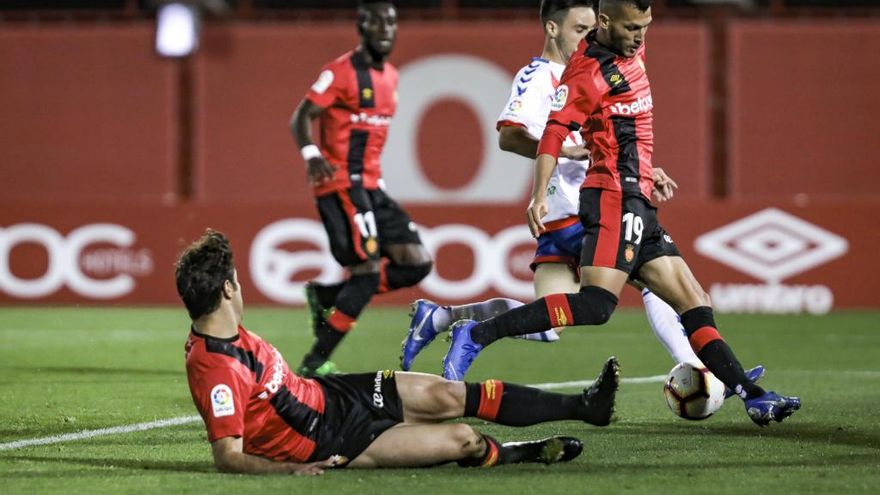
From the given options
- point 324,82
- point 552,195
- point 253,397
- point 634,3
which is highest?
point 634,3

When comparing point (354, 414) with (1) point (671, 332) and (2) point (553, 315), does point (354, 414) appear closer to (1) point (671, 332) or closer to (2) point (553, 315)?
(2) point (553, 315)

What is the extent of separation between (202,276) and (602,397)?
1595mm

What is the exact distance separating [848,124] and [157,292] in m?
8.11

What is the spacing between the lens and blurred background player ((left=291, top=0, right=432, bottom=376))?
9500mm

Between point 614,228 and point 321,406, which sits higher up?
point 614,228

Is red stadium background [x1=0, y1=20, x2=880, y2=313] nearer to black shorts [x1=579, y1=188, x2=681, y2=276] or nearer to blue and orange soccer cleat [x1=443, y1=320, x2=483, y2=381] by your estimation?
blue and orange soccer cleat [x1=443, y1=320, x2=483, y2=381]

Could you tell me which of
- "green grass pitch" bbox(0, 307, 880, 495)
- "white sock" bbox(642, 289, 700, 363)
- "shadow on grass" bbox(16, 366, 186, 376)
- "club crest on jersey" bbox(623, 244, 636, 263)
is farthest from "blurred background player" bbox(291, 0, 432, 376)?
"club crest on jersey" bbox(623, 244, 636, 263)

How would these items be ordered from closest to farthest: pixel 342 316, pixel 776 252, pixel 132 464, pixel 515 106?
1. pixel 132 464
2. pixel 515 106
3. pixel 342 316
4. pixel 776 252

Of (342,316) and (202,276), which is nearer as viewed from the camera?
(202,276)

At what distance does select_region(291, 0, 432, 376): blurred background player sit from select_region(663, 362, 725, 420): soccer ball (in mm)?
2883

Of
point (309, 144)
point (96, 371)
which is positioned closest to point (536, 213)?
point (309, 144)

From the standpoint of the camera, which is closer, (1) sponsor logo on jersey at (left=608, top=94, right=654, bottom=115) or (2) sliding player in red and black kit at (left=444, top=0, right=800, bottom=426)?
(2) sliding player in red and black kit at (left=444, top=0, right=800, bottom=426)

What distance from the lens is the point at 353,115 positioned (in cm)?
983

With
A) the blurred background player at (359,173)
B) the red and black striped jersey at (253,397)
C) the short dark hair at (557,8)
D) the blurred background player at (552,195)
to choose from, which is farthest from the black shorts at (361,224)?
the red and black striped jersey at (253,397)
